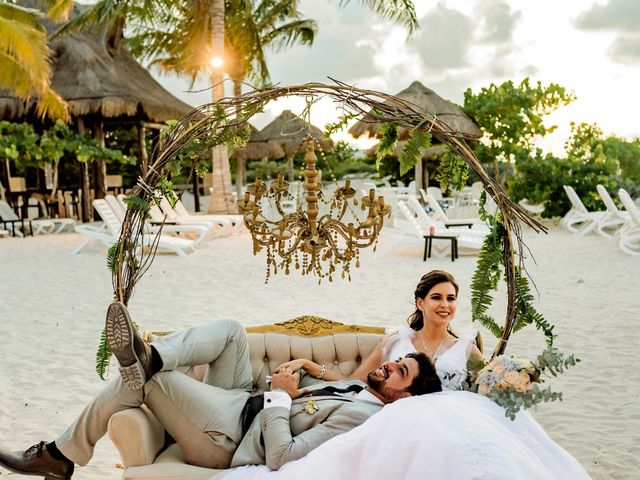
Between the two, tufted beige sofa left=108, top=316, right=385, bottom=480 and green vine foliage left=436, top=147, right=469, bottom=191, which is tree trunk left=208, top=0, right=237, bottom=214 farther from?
green vine foliage left=436, top=147, right=469, bottom=191

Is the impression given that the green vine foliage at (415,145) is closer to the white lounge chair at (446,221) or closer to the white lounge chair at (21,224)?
the white lounge chair at (446,221)

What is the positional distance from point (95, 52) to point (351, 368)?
1862cm

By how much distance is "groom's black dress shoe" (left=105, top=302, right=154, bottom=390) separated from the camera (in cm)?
290

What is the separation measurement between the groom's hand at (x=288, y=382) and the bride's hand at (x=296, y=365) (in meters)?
0.06

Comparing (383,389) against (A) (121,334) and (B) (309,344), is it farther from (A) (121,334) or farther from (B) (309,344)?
(A) (121,334)

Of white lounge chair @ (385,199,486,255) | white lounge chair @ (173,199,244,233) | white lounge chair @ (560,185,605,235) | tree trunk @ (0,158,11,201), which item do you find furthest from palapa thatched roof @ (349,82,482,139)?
tree trunk @ (0,158,11,201)

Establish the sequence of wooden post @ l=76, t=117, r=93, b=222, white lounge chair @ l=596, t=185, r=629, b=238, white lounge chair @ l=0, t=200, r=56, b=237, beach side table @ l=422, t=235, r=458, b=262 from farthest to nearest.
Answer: wooden post @ l=76, t=117, r=93, b=222
white lounge chair @ l=0, t=200, r=56, b=237
white lounge chair @ l=596, t=185, r=629, b=238
beach side table @ l=422, t=235, r=458, b=262

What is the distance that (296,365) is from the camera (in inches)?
145

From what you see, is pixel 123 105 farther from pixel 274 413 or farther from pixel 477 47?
pixel 274 413

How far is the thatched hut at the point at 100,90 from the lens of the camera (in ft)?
61.4

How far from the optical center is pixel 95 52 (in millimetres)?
20484

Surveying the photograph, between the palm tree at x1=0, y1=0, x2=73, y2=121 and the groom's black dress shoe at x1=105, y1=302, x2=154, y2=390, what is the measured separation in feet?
41.8

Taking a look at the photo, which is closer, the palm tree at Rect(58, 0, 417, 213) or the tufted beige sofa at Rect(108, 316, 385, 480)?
the tufted beige sofa at Rect(108, 316, 385, 480)

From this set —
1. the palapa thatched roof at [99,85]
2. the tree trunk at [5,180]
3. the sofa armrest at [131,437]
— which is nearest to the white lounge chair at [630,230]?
the sofa armrest at [131,437]
